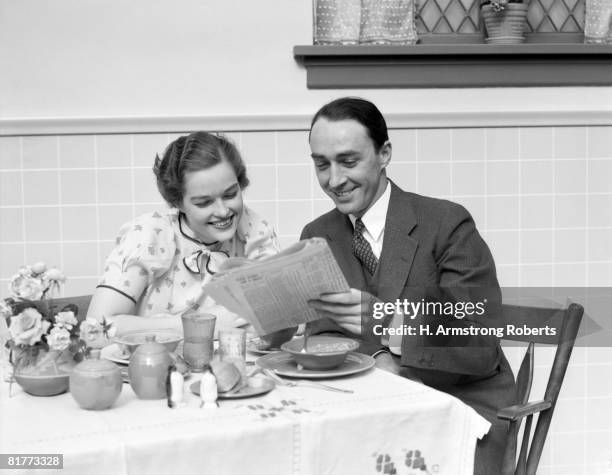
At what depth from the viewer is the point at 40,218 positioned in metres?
3.41

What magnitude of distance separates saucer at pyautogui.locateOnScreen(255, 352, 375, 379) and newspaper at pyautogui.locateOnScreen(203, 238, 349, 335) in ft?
0.27

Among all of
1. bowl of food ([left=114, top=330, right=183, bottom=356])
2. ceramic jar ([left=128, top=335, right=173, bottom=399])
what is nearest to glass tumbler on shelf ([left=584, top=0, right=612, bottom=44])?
bowl of food ([left=114, top=330, right=183, bottom=356])

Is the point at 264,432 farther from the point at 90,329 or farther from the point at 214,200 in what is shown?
the point at 214,200

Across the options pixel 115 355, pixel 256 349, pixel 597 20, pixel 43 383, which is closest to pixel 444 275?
pixel 256 349

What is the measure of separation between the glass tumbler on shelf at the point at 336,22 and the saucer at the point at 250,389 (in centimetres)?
202

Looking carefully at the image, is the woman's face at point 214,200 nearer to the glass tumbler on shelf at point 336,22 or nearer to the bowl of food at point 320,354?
the bowl of food at point 320,354

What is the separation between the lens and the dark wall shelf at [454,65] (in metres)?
3.46

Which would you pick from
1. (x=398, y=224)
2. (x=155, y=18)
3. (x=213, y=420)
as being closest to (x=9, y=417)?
(x=213, y=420)

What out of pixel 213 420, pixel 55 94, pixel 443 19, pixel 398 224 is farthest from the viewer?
pixel 443 19

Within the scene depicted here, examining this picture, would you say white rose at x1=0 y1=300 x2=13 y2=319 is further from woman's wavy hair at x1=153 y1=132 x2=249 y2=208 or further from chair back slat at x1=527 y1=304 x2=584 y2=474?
chair back slat at x1=527 y1=304 x2=584 y2=474

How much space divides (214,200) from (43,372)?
0.90m

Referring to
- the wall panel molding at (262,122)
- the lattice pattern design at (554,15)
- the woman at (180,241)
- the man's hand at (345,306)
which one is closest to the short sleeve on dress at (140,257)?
the woman at (180,241)

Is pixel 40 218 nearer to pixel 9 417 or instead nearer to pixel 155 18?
pixel 155 18

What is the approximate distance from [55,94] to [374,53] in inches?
50.9
